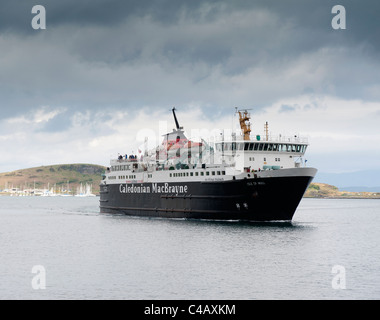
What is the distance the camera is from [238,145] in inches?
2200

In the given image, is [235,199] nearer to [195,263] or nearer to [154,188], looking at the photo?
[154,188]

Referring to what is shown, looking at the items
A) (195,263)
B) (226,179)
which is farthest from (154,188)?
(195,263)

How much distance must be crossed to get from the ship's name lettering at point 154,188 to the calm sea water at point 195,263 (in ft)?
26.4

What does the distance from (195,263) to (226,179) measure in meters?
21.8

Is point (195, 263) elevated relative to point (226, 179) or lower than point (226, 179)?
lower

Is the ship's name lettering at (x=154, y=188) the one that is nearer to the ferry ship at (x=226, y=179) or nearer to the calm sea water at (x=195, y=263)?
the ferry ship at (x=226, y=179)

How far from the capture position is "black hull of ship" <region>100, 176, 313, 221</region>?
5194 cm

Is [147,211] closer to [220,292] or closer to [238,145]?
[238,145]

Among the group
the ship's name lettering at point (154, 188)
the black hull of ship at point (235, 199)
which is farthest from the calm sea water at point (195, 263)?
the ship's name lettering at point (154, 188)

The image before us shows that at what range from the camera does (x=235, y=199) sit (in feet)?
177

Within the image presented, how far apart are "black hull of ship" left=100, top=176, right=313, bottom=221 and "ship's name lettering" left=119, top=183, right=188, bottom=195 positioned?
0.13 m

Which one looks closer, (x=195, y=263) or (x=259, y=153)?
(x=195, y=263)

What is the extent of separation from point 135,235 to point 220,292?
23904mm
